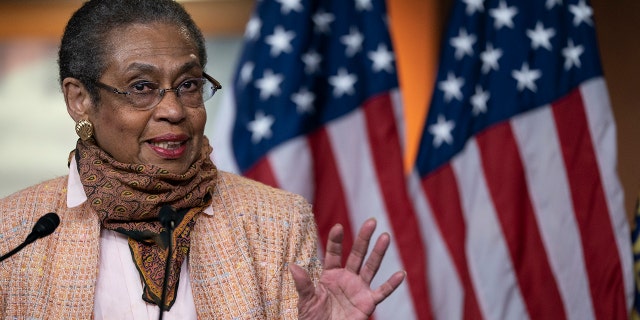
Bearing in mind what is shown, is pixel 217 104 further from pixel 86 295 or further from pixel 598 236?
pixel 86 295

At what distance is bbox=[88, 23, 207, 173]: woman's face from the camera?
2070mm

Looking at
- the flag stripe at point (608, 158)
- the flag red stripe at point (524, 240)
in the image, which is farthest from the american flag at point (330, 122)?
the flag stripe at point (608, 158)

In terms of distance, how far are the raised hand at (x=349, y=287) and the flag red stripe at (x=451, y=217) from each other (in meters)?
1.54

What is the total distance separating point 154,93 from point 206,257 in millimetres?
374

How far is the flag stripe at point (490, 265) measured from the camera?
348 cm

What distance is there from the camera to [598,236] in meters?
A: 3.49

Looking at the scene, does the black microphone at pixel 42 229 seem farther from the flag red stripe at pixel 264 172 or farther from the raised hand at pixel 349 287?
the flag red stripe at pixel 264 172

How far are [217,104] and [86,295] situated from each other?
2.53m

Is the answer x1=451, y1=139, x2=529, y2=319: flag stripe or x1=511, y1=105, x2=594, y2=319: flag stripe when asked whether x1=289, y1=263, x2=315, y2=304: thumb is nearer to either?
x1=451, y1=139, x2=529, y2=319: flag stripe

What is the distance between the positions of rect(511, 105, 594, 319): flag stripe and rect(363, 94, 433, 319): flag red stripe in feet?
1.48

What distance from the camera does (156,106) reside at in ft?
6.79

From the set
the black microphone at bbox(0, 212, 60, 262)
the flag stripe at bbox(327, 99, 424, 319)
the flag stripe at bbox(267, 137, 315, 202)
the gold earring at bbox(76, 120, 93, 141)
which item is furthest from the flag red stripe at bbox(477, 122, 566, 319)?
the black microphone at bbox(0, 212, 60, 262)

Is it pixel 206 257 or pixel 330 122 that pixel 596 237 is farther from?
pixel 206 257

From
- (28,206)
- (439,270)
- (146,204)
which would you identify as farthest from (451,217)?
(28,206)
